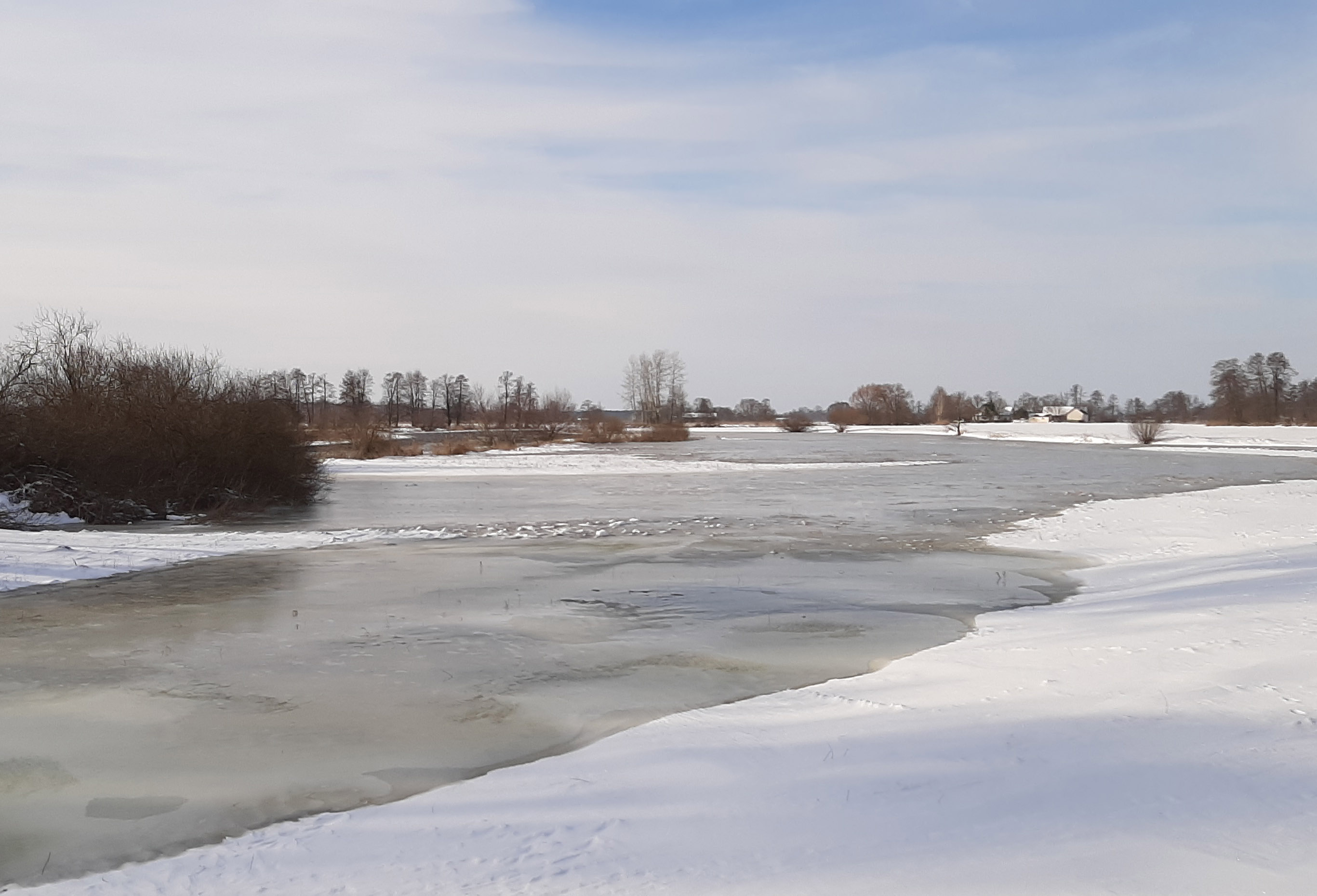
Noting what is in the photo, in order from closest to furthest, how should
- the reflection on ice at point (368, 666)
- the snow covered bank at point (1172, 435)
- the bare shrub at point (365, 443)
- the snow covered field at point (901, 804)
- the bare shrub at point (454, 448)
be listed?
the snow covered field at point (901, 804) < the reflection on ice at point (368, 666) < the bare shrub at point (365, 443) < the bare shrub at point (454, 448) < the snow covered bank at point (1172, 435)

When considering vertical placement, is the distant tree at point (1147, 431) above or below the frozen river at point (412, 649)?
above

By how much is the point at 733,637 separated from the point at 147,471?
18.6m

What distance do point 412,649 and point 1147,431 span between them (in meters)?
61.1

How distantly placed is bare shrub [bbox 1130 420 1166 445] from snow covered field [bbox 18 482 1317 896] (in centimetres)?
5822

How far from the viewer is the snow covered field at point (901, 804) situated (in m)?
3.62

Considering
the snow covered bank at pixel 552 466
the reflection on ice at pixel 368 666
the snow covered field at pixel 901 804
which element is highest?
the snow covered bank at pixel 552 466

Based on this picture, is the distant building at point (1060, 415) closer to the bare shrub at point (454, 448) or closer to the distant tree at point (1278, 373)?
the distant tree at point (1278, 373)

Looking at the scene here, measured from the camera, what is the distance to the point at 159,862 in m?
4.07

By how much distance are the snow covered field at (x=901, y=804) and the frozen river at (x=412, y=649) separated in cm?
57

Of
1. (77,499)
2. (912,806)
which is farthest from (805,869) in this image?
(77,499)

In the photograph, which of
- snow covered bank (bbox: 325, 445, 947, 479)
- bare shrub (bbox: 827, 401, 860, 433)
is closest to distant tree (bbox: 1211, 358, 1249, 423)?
bare shrub (bbox: 827, 401, 860, 433)

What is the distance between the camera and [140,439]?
21953mm

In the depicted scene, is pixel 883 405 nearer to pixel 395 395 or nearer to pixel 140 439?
pixel 395 395

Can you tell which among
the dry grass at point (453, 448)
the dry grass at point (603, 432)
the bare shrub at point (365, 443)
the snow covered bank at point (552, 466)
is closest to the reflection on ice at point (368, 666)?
the snow covered bank at point (552, 466)
